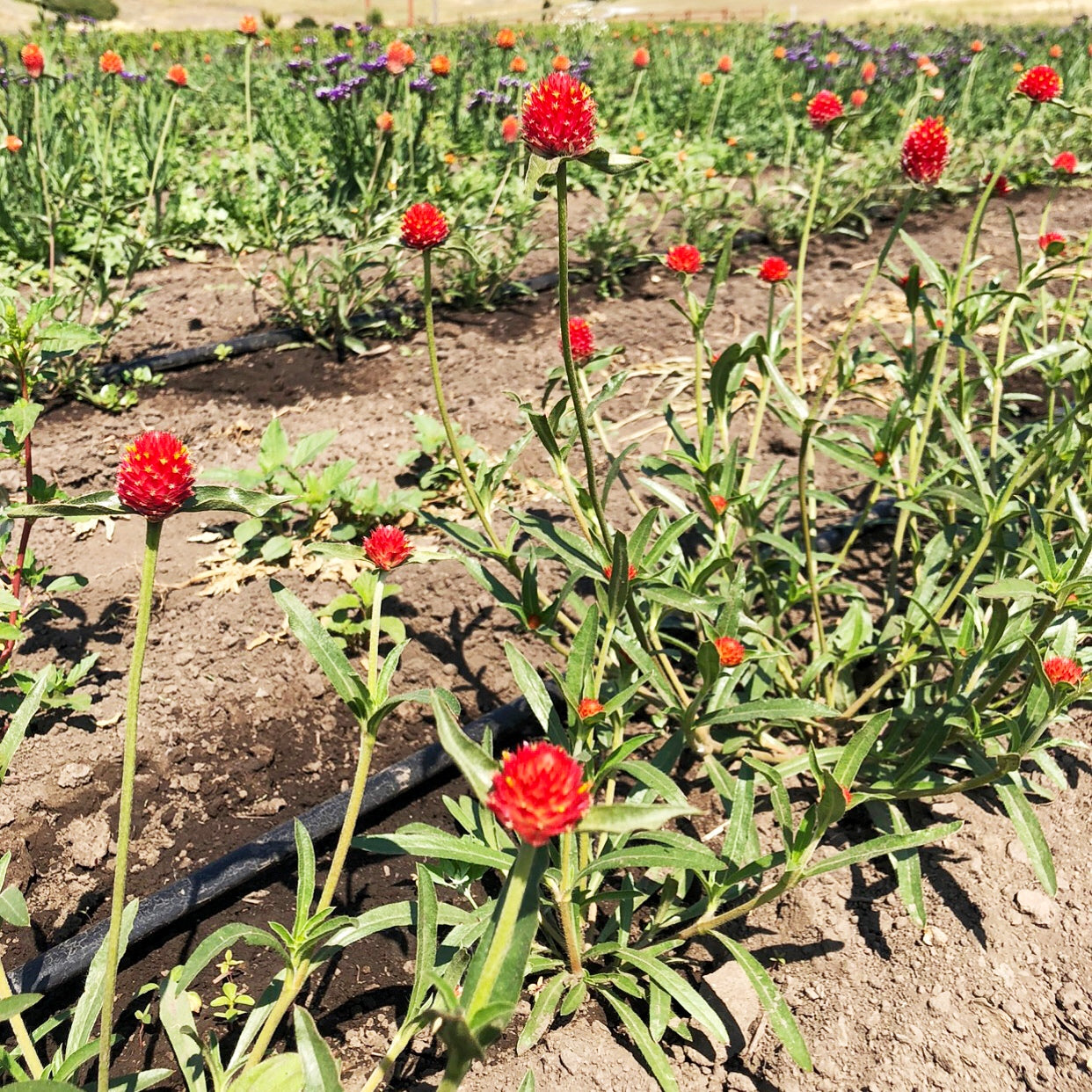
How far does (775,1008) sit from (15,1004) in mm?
964

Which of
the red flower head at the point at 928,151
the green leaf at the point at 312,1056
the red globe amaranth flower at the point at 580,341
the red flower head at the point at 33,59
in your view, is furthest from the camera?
the red flower head at the point at 33,59

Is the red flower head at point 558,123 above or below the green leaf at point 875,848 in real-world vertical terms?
above

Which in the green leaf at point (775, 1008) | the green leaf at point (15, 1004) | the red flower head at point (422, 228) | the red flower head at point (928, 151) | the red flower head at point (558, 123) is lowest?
the green leaf at point (775, 1008)

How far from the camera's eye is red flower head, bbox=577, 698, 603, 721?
50.4 inches

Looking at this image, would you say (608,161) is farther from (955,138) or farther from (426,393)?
(955,138)

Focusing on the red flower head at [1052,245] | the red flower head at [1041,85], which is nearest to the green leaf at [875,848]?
the red flower head at [1052,245]

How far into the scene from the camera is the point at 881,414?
10.4 ft

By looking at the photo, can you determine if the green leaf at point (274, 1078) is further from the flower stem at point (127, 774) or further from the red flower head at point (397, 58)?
the red flower head at point (397, 58)

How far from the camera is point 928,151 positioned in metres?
1.66

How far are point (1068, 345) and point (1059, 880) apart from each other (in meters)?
0.97

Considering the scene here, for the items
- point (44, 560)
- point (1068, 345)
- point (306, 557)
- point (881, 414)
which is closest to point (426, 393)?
point (306, 557)

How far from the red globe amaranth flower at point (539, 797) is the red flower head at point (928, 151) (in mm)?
1448

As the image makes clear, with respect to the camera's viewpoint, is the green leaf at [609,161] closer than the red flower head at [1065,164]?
Yes

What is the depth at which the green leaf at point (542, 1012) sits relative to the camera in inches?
49.6
